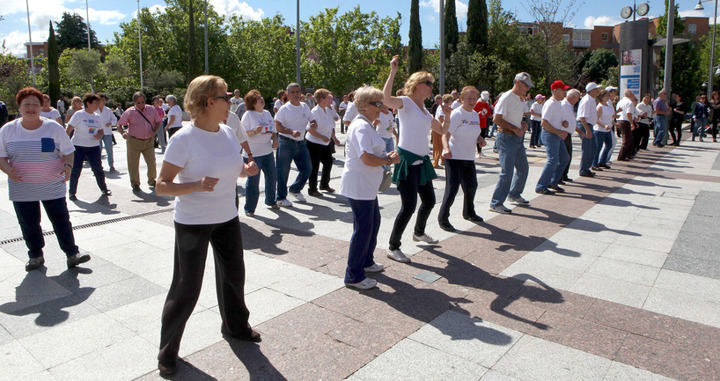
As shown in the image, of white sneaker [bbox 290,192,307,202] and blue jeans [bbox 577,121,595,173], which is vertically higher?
blue jeans [bbox 577,121,595,173]

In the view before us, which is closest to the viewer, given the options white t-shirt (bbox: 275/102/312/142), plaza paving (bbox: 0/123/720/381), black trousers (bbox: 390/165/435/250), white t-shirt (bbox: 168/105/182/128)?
plaza paving (bbox: 0/123/720/381)

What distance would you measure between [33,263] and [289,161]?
4.03 metres

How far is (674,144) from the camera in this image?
55.8 ft

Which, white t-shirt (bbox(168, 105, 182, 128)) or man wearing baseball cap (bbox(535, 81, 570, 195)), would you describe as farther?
white t-shirt (bbox(168, 105, 182, 128))

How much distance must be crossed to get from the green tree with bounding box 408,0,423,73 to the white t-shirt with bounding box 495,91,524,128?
41.5 meters

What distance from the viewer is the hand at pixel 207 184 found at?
2.79 m

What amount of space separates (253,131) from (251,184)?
0.76 metres

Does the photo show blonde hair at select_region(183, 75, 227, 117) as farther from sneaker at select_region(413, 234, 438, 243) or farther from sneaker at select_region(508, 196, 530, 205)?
sneaker at select_region(508, 196, 530, 205)

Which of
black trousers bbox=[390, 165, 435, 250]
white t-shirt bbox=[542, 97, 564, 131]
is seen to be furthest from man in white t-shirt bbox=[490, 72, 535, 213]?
black trousers bbox=[390, 165, 435, 250]

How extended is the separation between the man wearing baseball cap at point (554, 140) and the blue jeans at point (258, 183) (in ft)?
14.6

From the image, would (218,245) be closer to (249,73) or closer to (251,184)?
(251,184)

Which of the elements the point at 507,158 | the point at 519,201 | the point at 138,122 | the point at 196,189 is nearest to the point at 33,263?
the point at 196,189

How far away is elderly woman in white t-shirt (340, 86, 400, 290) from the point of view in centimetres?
413

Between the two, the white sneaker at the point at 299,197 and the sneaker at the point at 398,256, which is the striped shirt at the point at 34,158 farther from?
the white sneaker at the point at 299,197
